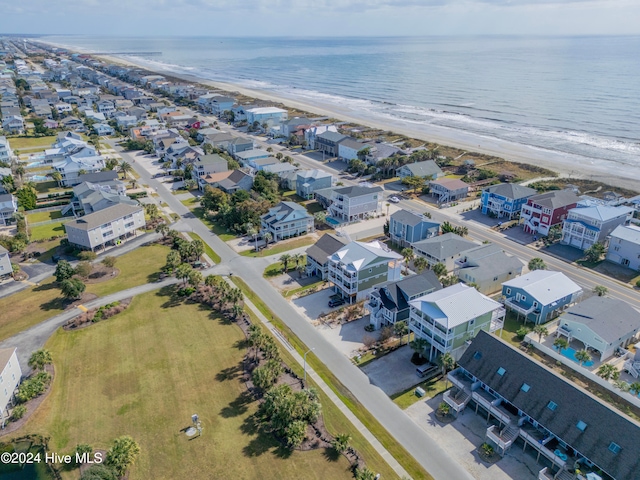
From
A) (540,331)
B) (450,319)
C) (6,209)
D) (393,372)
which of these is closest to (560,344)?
(540,331)

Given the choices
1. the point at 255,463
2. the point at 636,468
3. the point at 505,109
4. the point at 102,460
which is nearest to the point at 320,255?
the point at 255,463

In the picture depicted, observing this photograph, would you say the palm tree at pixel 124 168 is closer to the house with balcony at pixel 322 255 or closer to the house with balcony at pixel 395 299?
the house with balcony at pixel 322 255

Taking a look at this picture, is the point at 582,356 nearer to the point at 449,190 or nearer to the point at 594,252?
the point at 594,252

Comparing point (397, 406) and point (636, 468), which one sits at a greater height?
point (636, 468)

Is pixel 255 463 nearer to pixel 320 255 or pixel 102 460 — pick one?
pixel 102 460

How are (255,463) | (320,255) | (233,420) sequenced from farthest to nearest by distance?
(320,255) → (233,420) → (255,463)

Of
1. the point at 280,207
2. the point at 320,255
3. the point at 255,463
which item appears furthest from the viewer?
the point at 280,207

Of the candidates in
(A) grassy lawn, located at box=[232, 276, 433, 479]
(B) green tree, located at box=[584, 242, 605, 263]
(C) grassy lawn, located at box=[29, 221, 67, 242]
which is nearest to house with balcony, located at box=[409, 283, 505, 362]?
(A) grassy lawn, located at box=[232, 276, 433, 479]
